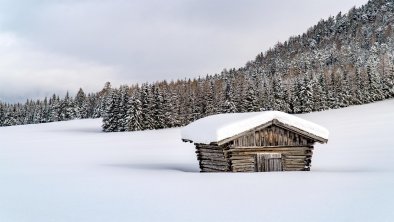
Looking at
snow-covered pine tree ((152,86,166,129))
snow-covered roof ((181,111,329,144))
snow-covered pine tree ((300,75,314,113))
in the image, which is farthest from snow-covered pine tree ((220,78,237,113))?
snow-covered roof ((181,111,329,144))

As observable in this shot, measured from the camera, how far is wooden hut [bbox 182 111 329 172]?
2011 cm

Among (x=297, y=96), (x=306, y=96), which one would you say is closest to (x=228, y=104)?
(x=297, y=96)

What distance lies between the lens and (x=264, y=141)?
20.9 m

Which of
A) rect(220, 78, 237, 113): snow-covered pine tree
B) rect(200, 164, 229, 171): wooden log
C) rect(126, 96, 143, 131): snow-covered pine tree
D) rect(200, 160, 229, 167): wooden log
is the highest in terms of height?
rect(220, 78, 237, 113): snow-covered pine tree

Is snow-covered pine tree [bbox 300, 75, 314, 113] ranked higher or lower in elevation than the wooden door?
higher

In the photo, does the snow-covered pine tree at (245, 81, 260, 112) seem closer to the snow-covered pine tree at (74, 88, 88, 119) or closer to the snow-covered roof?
the snow-covered pine tree at (74, 88, 88, 119)

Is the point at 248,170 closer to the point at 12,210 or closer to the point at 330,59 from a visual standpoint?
the point at 12,210

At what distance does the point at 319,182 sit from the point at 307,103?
247 ft

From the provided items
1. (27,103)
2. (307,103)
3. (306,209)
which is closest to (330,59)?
(307,103)

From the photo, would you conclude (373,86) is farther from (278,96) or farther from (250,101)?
(250,101)

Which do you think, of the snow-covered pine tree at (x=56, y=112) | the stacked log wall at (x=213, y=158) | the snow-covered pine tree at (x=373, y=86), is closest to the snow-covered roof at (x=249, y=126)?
the stacked log wall at (x=213, y=158)

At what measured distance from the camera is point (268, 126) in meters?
20.9

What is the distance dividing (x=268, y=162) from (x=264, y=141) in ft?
3.72

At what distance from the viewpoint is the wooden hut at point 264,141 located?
66.0 ft
